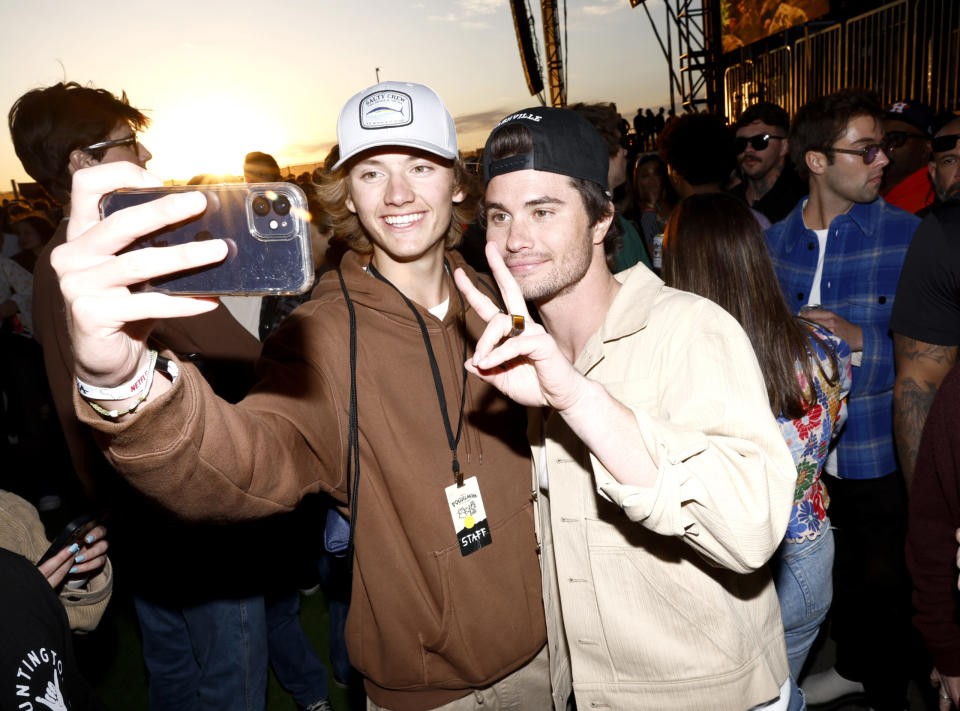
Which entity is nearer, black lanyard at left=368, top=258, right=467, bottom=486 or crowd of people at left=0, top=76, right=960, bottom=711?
crowd of people at left=0, top=76, right=960, bottom=711

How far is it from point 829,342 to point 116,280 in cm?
258

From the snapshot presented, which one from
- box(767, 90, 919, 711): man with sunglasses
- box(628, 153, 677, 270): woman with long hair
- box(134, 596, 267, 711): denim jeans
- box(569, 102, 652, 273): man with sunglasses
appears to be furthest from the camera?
box(628, 153, 677, 270): woman with long hair

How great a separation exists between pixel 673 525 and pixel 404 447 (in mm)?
901

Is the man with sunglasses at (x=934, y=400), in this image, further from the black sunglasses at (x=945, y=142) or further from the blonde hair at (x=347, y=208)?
the blonde hair at (x=347, y=208)

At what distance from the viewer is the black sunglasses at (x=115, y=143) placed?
2.65 metres

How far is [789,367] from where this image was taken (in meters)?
2.33

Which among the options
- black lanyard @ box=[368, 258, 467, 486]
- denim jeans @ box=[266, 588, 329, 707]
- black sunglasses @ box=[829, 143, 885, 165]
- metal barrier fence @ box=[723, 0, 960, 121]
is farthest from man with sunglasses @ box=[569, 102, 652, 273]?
metal barrier fence @ box=[723, 0, 960, 121]

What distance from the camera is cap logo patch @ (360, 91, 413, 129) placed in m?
2.15

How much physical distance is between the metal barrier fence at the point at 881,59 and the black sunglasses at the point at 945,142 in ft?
27.8

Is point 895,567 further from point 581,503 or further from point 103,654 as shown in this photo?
point 103,654

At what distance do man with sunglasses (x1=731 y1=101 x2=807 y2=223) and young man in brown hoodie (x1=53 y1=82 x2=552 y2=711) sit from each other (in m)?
3.85

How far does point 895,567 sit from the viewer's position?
3.08m

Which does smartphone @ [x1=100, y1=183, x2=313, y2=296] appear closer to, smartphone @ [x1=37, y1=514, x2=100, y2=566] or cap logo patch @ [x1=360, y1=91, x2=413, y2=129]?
cap logo patch @ [x1=360, y1=91, x2=413, y2=129]

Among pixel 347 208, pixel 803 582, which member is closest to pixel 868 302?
pixel 803 582
